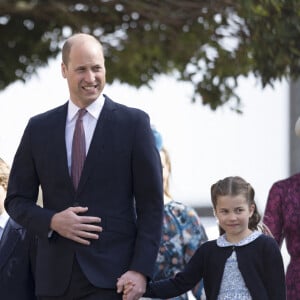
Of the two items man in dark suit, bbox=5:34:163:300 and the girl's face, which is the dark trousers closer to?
man in dark suit, bbox=5:34:163:300

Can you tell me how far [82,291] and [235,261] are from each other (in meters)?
0.87

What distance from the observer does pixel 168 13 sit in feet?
35.6

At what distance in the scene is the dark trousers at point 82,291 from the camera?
516cm

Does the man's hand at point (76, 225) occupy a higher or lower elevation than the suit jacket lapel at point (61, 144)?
lower

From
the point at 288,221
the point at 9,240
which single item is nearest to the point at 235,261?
the point at 9,240

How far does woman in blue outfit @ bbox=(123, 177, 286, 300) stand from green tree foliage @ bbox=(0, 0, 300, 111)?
4.04 meters

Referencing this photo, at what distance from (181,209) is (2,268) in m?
1.41

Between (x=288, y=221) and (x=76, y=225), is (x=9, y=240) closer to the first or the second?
(x=76, y=225)

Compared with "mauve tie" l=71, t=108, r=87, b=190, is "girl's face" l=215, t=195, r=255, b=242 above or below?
below

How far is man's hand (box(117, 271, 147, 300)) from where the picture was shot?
514cm

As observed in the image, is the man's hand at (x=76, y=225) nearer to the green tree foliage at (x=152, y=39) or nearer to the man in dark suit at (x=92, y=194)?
the man in dark suit at (x=92, y=194)

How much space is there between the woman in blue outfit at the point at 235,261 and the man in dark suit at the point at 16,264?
617 mm

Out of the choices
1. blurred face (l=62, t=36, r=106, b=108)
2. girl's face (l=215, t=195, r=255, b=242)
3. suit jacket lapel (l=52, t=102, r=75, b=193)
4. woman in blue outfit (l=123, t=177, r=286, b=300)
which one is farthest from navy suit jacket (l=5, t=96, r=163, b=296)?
girl's face (l=215, t=195, r=255, b=242)

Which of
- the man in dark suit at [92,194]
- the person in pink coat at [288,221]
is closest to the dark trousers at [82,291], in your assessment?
the man in dark suit at [92,194]
